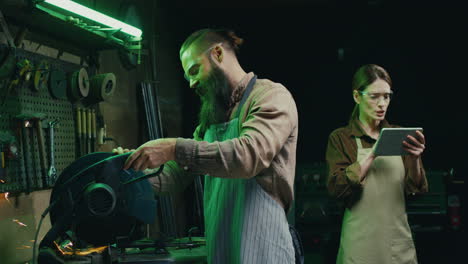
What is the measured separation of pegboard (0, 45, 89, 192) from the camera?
71.3 inches

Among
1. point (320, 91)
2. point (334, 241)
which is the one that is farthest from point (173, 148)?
point (320, 91)

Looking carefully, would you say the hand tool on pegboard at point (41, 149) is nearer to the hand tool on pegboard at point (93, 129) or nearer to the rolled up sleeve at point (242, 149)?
the hand tool on pegboard at point (93, 129)

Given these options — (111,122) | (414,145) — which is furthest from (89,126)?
(414,145)

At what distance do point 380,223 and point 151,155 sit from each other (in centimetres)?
153

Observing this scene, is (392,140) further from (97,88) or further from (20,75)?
(20,75)

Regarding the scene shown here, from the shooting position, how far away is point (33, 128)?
1946 millimetres

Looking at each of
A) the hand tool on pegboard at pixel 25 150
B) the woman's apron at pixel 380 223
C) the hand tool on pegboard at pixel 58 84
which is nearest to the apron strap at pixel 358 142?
the woman's apron at pixel 380 223

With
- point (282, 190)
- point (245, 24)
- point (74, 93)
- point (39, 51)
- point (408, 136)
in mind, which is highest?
point (245, 24)

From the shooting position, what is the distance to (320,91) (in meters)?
4.46

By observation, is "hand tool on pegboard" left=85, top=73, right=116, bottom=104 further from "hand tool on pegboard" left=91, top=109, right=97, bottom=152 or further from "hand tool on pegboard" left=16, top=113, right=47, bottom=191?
"hand tool on pegboard" left=16, top=113, right=47, bottom=191

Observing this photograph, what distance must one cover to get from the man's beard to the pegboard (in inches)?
28.0

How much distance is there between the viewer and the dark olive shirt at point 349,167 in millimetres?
2521

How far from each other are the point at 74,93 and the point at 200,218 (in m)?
1.82

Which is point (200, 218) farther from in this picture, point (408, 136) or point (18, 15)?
point (18, 15)
